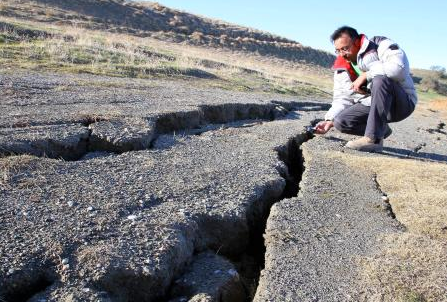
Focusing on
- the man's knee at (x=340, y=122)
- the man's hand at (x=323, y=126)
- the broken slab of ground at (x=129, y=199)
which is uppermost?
the man's knee at (x=340, y=122)

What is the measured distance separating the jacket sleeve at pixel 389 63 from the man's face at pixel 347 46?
0.49 feet

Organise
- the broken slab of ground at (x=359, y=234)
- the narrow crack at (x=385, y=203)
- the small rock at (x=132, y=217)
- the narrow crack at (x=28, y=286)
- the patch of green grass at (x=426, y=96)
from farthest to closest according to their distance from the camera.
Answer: the patch of green grass at (x=426, y=96), the narrow crack at (x=385, y=203), the small rock at (x=132, y=217), the broken slab of ground at (x=359, y=234), the narrow crack at (x=28, y=286)

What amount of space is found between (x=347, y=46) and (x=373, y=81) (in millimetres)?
402

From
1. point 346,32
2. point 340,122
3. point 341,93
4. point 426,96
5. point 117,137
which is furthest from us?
point 426,96

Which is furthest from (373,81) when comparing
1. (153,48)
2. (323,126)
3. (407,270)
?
(153,48)

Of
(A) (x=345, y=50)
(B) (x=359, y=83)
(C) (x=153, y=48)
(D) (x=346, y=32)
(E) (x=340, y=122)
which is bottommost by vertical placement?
(C) (x=153, y=48)

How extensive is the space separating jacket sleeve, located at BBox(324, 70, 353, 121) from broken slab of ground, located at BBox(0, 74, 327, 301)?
0.47 m

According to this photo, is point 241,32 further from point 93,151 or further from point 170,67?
point 93,151

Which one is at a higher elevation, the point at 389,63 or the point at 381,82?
the point at 389,63

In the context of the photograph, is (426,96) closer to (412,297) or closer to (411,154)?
(411,154)

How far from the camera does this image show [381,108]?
184 inches

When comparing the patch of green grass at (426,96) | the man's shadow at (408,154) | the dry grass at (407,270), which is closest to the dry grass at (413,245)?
the dry grass at (407,270)

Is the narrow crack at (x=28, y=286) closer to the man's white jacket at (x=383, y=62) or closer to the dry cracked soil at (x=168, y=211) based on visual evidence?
the dry cracked soil at (x=168, y=211)

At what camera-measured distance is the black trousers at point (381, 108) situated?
4625 mm
